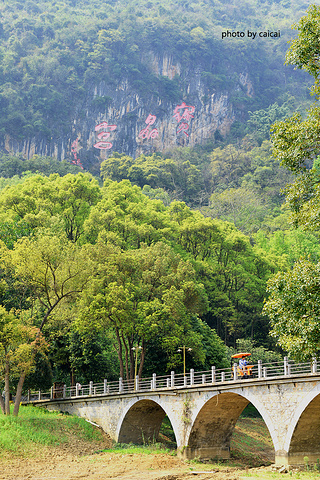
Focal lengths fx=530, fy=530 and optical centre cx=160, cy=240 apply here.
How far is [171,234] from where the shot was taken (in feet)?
158

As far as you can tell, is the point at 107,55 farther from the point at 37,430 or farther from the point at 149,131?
the point at 37,430

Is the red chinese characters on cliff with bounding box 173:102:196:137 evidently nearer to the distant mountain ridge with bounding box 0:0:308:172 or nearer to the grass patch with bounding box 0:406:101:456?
the distant mountain ridge with bounding box 0:0:308:172

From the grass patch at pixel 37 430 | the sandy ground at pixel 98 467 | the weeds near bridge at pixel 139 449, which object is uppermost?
the grass patch at pixel 37 430

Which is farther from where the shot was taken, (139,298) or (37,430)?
(139,298)

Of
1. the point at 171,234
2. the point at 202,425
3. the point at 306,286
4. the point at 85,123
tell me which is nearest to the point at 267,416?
the point at 202,425

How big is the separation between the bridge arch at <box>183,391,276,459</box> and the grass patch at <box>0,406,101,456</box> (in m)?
7.03

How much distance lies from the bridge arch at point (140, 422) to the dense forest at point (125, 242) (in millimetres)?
3937

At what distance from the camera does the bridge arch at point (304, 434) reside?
21.7 m

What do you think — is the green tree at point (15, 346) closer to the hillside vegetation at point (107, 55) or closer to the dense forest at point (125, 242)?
the dense forest at point (125, 242)

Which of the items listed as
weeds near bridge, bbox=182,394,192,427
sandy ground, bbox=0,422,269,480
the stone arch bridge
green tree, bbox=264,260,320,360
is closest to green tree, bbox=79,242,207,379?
the stone arch bridge

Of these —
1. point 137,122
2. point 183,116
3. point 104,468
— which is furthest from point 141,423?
point 183,116

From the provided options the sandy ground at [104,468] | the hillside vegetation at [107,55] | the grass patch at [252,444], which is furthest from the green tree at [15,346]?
the hillside vegetation at [107,55]

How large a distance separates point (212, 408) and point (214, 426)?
59.2 inches

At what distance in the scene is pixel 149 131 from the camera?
10844 centimetres
